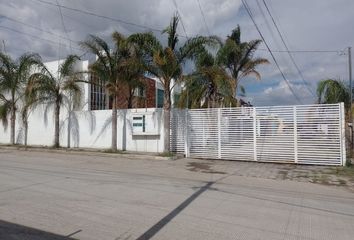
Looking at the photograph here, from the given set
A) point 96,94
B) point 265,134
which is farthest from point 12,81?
point 265,134

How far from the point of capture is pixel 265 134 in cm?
1599

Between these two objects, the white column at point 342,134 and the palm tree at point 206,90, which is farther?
the palm tree at point 206,90

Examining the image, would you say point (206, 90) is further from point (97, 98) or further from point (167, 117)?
point (97, 98)

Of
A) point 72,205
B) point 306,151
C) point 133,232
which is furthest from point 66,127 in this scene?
point 133,232

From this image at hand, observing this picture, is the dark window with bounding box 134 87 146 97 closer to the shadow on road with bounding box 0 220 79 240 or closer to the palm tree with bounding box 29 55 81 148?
the palm tree with bounding box 29 55 81 148

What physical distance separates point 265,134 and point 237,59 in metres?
7.15

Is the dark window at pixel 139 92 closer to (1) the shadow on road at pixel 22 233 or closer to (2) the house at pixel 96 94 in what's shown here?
(2) the house at pixel 96 94

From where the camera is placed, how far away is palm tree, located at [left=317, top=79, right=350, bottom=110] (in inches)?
867

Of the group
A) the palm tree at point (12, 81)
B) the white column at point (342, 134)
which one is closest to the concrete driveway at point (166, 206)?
the white column at point (342, 134)

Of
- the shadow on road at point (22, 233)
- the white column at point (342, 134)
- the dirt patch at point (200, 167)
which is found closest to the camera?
the shadow on road at point (22, 233)

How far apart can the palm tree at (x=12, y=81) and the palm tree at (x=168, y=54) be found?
7.92m

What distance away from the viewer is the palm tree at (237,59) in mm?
21484

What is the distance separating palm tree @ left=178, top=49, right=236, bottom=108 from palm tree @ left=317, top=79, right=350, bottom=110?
5.86m

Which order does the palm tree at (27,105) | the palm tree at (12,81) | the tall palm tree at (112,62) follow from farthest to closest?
the palm tree at (12,81)
the palm tree at (27,105)
the tall palm tree at (112,62)
